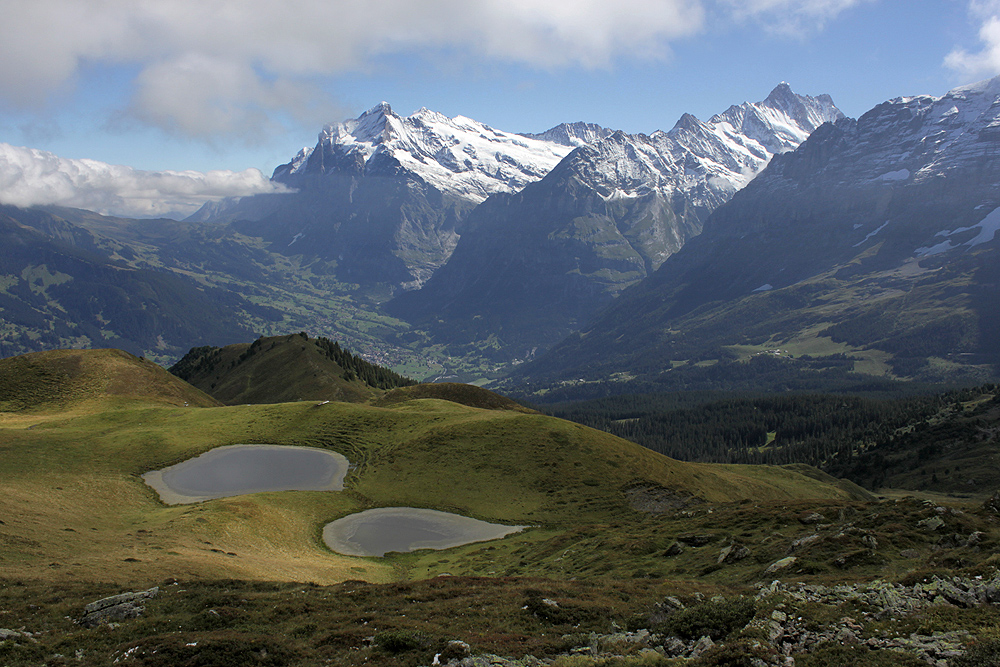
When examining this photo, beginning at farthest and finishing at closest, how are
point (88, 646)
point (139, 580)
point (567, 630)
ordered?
point (139, 580) < point (567, 630) < point (88, 646)

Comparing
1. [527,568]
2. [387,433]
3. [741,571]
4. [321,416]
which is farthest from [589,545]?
[321,416]

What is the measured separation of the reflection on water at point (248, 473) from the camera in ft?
222

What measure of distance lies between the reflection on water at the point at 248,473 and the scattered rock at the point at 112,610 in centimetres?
3648

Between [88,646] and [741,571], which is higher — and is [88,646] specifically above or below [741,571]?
below

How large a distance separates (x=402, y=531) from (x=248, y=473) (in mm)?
25870

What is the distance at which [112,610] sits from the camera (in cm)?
2853

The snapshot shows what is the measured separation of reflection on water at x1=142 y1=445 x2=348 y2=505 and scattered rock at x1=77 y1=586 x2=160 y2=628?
36475 millimetres

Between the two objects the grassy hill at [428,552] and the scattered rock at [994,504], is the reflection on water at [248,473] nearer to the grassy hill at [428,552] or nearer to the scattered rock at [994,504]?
the grassy hill at [428,552]

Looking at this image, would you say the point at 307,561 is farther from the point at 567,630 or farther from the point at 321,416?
the point at 321,416

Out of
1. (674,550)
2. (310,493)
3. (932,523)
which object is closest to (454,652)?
(674,550)

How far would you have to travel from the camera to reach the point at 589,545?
49.6 metres

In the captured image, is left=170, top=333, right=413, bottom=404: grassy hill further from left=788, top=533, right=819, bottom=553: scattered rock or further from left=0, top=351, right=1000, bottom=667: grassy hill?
left=788, top=533, right=819, bottom=553: scattered rock

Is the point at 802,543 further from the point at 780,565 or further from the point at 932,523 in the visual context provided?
the point at 932,523

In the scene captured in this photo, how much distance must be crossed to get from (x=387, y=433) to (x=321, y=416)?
42.7 ft
